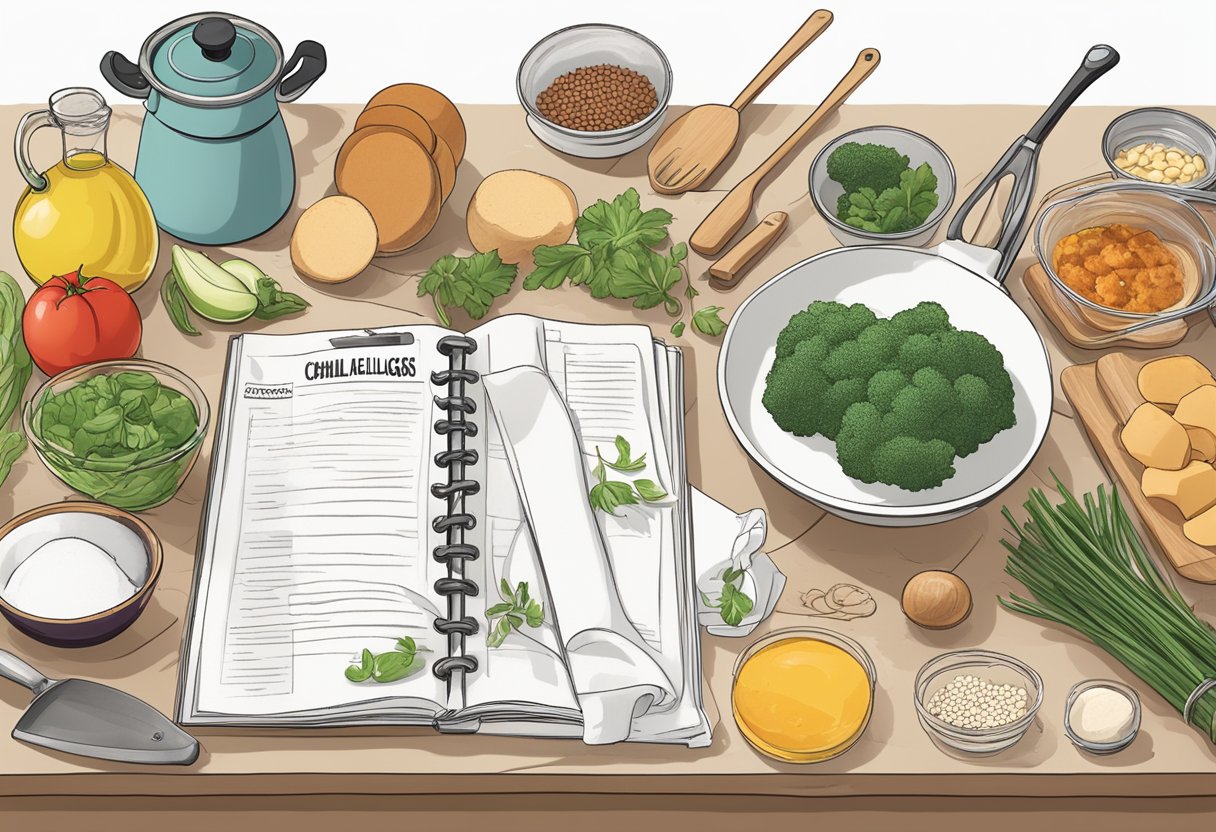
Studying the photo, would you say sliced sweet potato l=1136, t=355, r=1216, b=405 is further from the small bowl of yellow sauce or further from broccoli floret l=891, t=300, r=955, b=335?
the small bowl of yellow sauce

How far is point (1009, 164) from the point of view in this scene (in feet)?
6.77

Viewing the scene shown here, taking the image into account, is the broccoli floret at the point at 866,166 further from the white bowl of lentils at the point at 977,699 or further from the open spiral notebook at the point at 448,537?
the white bowl of lentils at the point at 977,699

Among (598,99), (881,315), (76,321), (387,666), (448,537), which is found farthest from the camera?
(598,99)

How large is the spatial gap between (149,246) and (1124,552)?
1.40m

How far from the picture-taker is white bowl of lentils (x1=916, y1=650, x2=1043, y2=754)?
1685mm

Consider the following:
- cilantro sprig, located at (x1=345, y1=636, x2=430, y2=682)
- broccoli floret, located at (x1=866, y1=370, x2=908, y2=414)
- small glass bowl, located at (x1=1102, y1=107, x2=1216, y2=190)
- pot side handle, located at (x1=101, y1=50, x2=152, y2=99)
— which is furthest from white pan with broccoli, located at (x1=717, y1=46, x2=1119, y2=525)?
pot side handle, located at (x1=101, y1=50, x2=152, y2=99)

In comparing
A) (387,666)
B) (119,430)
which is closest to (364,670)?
(387,666)

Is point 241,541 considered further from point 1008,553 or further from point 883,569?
point 1008,553

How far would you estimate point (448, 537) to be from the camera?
1799 millimetres

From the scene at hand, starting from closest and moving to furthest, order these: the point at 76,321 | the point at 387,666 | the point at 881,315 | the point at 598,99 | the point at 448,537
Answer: the point at 387,666, the point at 448,537, the point at 76,321, the point at 881,315, the point at 598,99

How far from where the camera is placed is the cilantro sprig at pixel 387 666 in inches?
66.6

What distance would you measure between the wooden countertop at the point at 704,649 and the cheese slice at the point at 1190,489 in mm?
99

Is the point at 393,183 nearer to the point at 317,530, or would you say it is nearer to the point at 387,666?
the point at 317,530

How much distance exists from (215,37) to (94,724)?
3.02 ft
